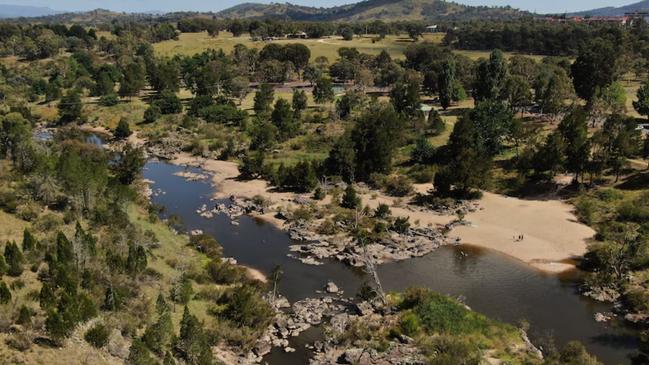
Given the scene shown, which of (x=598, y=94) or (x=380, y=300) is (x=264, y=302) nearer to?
(x=380, y=300)

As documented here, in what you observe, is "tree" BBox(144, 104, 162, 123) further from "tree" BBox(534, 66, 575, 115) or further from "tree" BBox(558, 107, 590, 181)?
"tree" BBox(558, 107, 590, 181)

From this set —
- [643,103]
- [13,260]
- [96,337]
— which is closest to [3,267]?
[13,260]

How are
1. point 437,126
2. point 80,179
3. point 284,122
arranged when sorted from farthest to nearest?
1. point 284,122
2. point 437,126
3. point 80,179

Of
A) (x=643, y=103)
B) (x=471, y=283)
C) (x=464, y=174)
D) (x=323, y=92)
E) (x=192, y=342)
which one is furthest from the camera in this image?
(x=323, y=92)

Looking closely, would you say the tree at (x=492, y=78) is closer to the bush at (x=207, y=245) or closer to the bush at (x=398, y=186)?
the bush at (x=398, y=186)

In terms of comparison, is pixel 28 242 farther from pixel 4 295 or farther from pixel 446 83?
pixel 446 83
